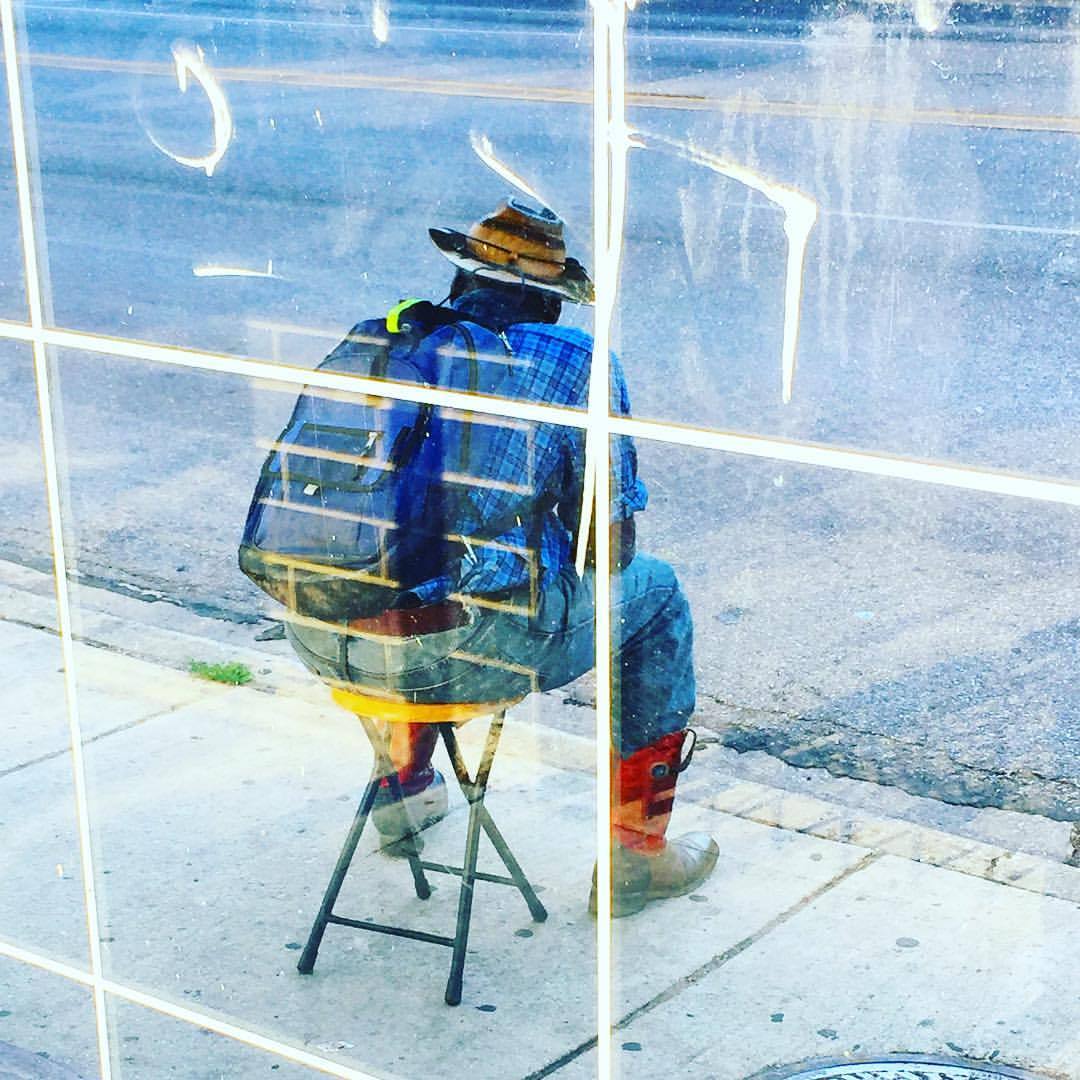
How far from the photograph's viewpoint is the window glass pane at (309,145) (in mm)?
2834

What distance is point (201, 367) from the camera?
9.77ft

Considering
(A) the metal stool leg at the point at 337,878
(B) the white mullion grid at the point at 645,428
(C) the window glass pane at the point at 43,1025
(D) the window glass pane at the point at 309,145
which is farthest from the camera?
(C) the window glass pane at the point at 43,1025

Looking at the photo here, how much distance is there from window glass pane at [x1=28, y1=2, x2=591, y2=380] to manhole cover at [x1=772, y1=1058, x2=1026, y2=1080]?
1283 mm

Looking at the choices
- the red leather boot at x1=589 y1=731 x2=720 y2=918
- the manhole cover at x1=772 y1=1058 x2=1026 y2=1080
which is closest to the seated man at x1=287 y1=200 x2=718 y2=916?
the red leather boot at x1=589 y1=731 x2=720 y2=918

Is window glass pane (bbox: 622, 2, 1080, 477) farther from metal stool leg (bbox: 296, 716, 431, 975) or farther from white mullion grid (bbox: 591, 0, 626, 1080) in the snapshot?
metal stool leg (bbox: 296, 716, 431, 975)

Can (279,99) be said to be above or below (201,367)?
above

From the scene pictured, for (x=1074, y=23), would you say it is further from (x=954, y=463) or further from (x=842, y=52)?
(x=954, y=463)

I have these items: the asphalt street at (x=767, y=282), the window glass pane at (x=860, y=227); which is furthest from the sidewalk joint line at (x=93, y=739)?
the window glass pane at (x=860, y=227)

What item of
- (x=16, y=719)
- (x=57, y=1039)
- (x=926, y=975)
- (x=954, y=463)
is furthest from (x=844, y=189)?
(x=16, y=719)

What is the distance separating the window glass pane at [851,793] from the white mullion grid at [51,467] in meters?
1.09

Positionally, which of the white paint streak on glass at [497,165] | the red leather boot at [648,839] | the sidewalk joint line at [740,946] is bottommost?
the sidewalk joint line at [740,946]

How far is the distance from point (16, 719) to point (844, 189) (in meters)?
2.39

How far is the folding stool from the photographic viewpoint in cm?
295

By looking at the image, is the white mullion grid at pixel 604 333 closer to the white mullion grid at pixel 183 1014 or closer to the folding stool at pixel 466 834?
the folding stool at pixel 466 834
